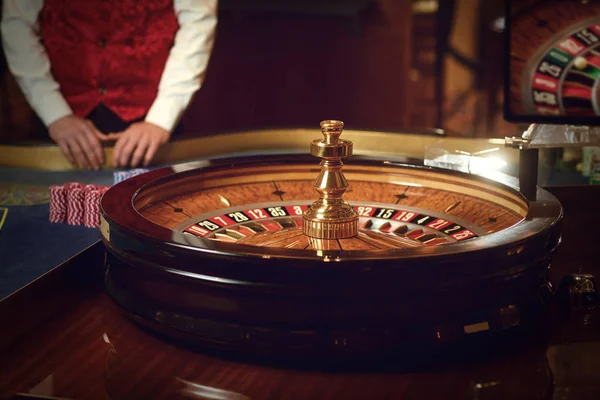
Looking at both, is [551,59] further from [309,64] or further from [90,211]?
[309,64]

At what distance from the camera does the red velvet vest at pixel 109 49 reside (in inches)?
128

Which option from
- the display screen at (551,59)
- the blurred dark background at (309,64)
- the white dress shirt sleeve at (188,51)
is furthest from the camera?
the blurred dark background at (309,64)

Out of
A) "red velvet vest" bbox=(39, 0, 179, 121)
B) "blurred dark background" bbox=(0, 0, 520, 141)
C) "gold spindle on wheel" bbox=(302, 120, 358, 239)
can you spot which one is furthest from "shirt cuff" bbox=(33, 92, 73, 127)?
"blurred dark background" bbox=(0, 0, 520, 141)

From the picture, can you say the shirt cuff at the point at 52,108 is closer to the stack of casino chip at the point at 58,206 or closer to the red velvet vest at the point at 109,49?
the red velvet vest at the point at 109,49

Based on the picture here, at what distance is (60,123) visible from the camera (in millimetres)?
2938

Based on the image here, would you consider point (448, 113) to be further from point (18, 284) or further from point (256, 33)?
point (18, 284)

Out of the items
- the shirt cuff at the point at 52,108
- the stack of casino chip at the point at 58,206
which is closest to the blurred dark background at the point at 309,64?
the shirt cuff at the point at 52,108

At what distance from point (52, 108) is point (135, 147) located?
67 centimetres

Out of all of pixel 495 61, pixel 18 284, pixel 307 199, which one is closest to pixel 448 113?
pixel 495 61

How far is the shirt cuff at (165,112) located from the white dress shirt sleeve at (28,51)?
0.37 m

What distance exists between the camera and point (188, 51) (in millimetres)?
3428

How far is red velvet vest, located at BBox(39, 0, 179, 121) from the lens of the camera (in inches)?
128

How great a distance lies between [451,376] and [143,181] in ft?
2.58

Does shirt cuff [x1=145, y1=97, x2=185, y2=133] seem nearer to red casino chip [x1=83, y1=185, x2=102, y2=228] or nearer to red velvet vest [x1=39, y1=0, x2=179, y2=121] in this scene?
red velvet vest [x1=39, y1=0, x2=179, y2=121]
